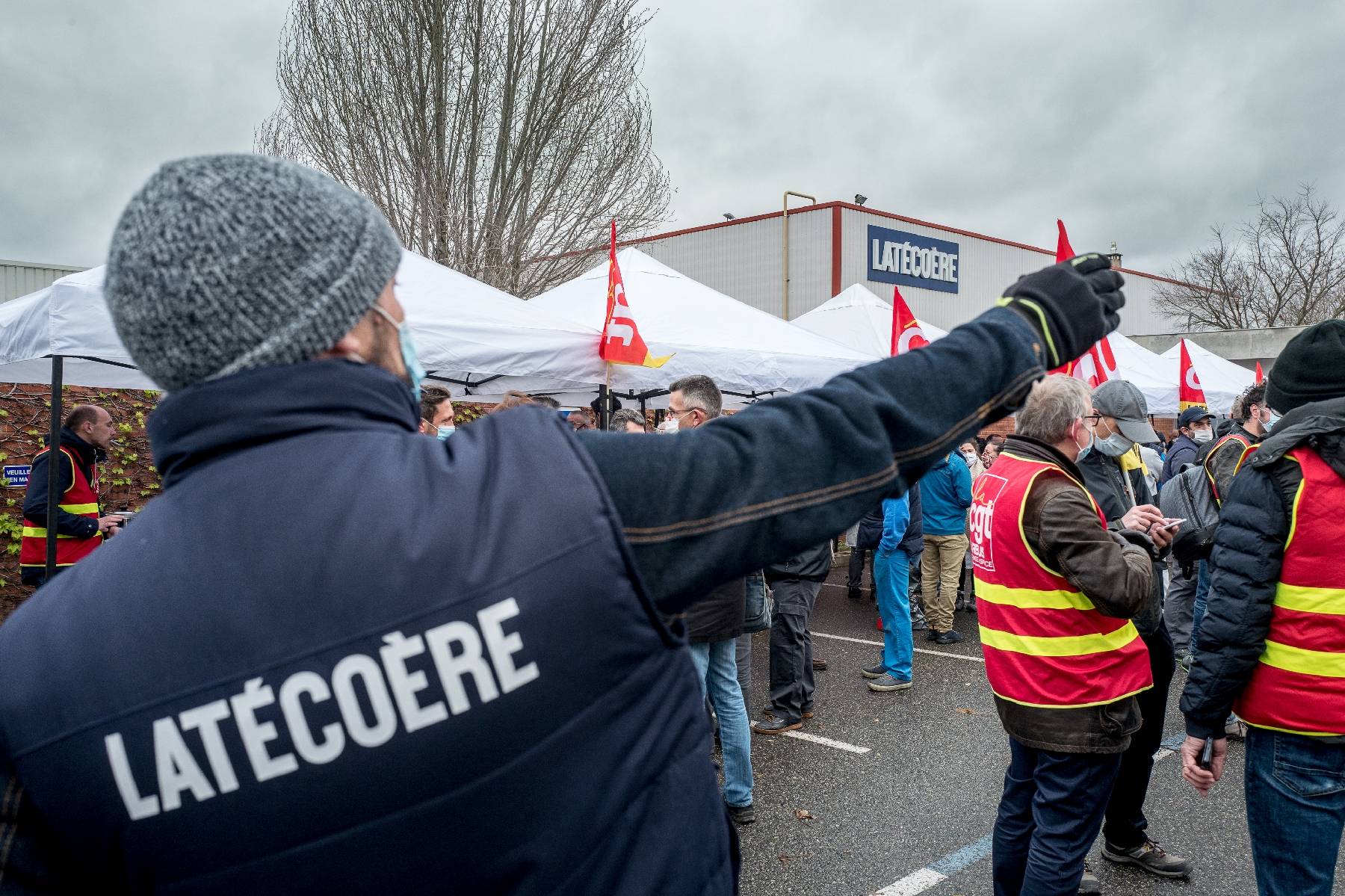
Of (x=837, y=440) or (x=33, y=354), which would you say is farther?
(x=33, y=354)

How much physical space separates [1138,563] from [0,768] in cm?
300

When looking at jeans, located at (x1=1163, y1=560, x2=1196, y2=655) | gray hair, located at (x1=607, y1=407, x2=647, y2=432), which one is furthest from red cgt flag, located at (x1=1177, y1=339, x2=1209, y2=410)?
gray hair, located at (x1=607, y1=407, x2=647, y2=432)

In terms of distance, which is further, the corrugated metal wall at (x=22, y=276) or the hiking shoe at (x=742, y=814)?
the corrugated metal wall at (x=22, y=276)

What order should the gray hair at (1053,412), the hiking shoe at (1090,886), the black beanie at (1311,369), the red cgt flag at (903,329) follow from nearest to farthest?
the black beanie at (1311,369), the gray hair at (1053,412), the hiking shoe at (1090,886), the red cgt flag at (903,329)

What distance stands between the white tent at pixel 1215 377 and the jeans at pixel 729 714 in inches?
497

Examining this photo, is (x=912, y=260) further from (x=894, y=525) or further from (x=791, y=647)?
(x=791, y=647)

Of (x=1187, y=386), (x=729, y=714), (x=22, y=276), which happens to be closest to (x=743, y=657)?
(x=729, y=714)

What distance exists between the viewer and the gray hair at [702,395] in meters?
4.96

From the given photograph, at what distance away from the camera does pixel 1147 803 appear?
4473 mm

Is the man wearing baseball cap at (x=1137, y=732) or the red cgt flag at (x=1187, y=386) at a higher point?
the red cgt flag at (x=1187, y=386)

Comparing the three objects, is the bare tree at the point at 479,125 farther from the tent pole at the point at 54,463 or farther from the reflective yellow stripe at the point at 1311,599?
the reflective yellow stripe at the point at 1311,599

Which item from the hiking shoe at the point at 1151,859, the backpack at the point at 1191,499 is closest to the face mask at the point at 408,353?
the hiking shoe at the point at 1151,859

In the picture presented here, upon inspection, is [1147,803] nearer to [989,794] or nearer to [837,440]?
[989,794]

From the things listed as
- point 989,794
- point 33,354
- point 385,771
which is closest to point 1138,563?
point 989,794
